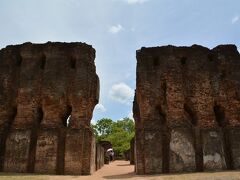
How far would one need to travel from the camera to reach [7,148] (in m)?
13.1

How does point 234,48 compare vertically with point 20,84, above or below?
above

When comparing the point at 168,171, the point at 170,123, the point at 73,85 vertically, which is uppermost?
the point at 73,85

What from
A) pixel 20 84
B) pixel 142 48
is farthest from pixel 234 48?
pixel 20 84

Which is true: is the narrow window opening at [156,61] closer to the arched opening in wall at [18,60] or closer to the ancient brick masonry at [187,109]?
the ancient brick masonry at [187,109]

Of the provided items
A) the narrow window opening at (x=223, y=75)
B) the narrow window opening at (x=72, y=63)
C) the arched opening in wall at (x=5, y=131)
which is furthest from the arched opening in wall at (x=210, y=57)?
the arched opening in wall at (x=5, y=131)

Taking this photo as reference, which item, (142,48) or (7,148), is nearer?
(7,148)

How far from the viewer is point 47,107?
45.3 ft

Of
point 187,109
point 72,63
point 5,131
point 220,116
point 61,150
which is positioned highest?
point 72,63

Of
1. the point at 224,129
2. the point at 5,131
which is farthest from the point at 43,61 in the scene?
the point at 224,129

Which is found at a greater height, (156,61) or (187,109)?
(156,61)

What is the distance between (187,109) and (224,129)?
6.45 feet

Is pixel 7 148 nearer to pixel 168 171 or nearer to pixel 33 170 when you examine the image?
pixel 33 170

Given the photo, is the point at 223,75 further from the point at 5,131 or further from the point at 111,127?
the point at 111,127

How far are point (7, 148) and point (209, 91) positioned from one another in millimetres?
10086
